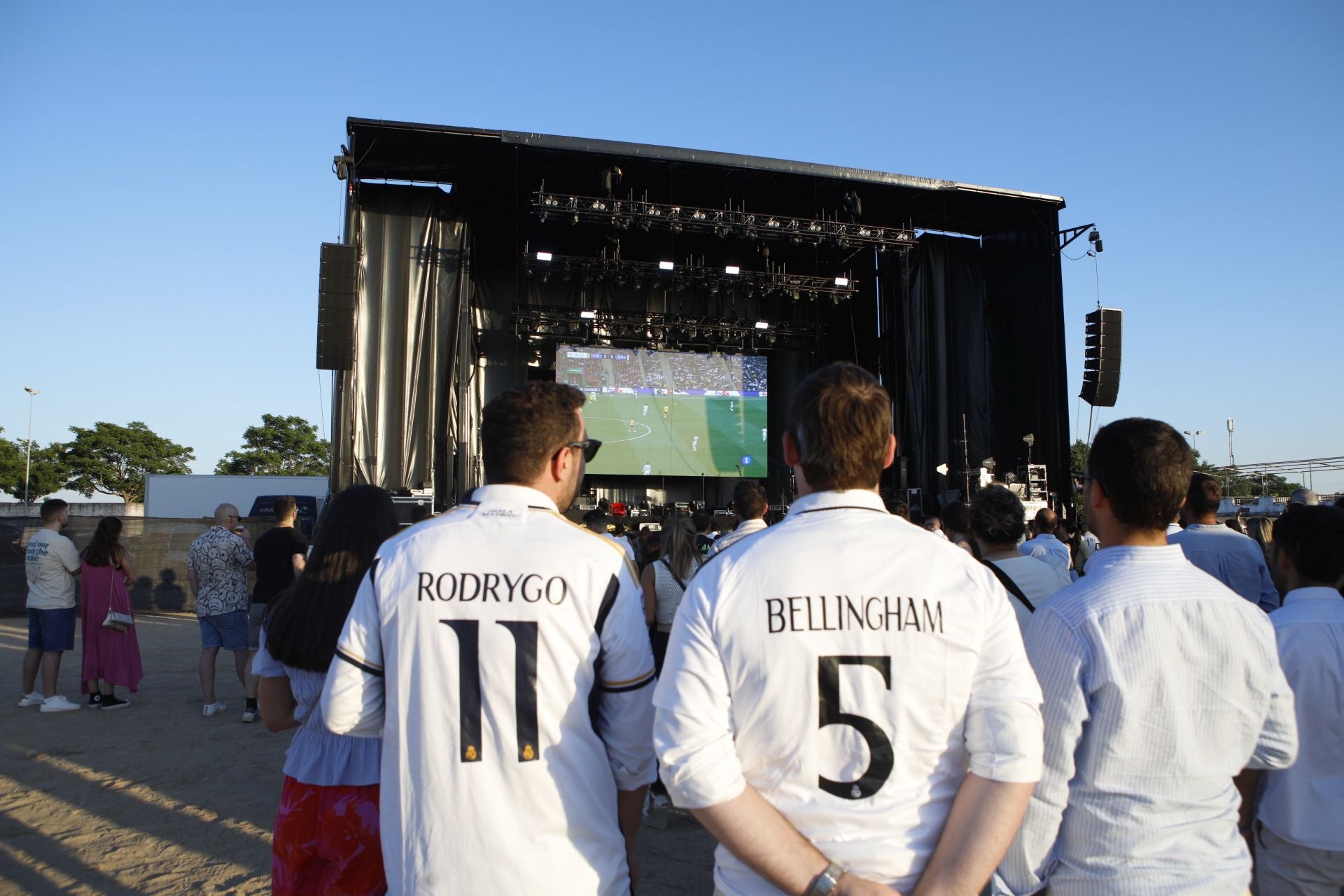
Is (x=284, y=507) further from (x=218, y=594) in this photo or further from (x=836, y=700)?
(x=836, y=700)

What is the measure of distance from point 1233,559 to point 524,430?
328 centimetres

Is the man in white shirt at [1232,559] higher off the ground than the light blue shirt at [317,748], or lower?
higher

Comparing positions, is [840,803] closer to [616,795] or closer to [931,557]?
[931,557]

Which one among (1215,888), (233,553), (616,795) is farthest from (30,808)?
(1215,888)

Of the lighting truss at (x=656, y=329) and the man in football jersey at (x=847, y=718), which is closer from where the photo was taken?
the man in football jersey at (x=847, y=718)

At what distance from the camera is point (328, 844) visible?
1.91 metres

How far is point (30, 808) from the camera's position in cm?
401

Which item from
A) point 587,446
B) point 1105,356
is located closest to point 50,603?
point 587,446

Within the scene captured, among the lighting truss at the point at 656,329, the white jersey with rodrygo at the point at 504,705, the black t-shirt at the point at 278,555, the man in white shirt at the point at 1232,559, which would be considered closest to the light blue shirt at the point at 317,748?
the white jersey with rodrygo at the point at 504,705

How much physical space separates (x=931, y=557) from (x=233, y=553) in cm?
604

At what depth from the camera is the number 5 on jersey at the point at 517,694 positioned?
1.40 metres

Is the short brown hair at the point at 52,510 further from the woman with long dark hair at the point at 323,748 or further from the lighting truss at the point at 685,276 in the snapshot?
the lighting truss at the point at 685,276

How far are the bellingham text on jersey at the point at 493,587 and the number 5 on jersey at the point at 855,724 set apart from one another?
482mm

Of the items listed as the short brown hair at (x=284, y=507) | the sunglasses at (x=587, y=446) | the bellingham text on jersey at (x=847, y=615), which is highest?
the sunglasses at (x=587, y=446)
